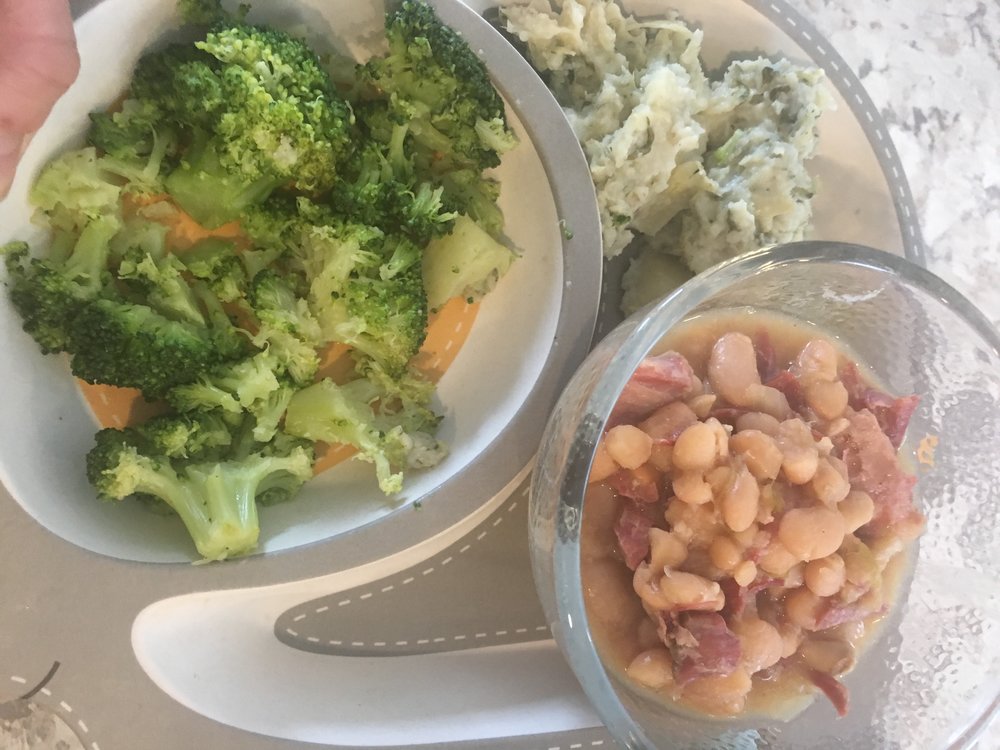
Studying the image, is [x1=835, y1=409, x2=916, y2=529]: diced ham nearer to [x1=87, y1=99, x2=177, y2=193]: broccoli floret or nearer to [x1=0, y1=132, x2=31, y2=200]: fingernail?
[x1=87, y1=99, x2=177, y2=193]: broccoli floret

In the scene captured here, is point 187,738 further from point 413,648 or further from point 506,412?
point 506,412

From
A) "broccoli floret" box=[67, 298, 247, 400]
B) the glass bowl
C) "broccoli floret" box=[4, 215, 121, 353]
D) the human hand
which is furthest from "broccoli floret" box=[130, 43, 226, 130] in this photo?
the glass bowl

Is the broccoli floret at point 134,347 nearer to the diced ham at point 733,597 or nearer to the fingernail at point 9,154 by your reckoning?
the fingernail at point 9,154

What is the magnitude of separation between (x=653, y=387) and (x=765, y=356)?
24 cm

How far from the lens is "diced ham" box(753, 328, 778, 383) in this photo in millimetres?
1300

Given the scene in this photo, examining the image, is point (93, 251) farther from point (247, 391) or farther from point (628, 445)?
point (628, 445)

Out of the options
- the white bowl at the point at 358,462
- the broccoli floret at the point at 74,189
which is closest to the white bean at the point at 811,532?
the white bowl at the point at 358,462

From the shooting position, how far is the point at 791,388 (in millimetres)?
1277

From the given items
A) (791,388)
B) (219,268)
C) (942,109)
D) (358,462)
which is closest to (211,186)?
(219,268)

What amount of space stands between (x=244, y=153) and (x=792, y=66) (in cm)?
98

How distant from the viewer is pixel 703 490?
1.15 metres

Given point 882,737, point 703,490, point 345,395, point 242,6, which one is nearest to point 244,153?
point 242,6

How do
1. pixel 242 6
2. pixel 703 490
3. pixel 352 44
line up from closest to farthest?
pixel 703 490, pixel 242 6, pixel 352 44

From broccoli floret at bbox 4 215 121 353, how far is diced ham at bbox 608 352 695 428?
88 centimetres
